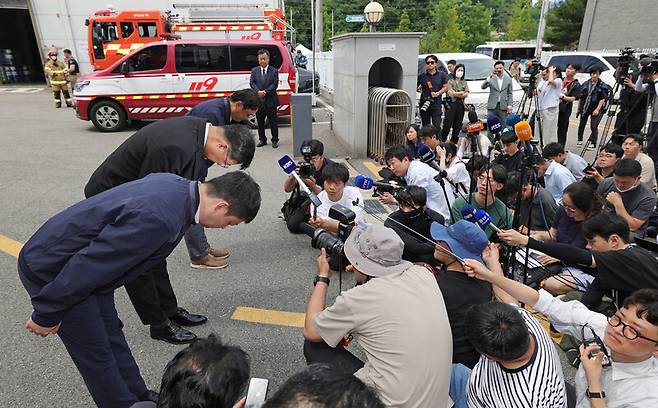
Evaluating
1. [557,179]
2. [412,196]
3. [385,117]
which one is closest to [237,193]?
[412,196]

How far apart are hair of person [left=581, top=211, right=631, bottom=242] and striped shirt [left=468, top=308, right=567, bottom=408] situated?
1.33m

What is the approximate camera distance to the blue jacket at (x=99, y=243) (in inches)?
68.4

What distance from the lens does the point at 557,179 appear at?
4.29 meters

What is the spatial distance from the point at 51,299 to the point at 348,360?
4.67 feet

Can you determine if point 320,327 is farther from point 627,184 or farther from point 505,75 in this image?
point 505,75

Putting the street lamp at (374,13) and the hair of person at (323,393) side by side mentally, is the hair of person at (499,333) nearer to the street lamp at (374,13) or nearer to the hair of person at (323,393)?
the hair of person at (323,393)

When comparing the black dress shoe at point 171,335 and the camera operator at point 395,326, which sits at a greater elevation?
the camera operator at point 395,326

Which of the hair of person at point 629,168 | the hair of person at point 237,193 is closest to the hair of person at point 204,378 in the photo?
the hair of person at point 237,193

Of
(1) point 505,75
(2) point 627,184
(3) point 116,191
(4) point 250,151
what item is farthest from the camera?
(1) point 505,75

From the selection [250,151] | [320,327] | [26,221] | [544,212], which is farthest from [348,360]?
[26,221]

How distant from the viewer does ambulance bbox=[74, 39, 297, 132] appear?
30.3 feet

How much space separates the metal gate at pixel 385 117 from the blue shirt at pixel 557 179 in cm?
317

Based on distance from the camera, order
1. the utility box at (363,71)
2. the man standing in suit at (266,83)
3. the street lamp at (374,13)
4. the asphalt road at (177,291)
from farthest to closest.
→ the man standing in suit at (266,83) < the street lamp at (374,13) < the utility box at (363,71) < the asphalt road at (177,291)

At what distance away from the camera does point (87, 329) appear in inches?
77.6
